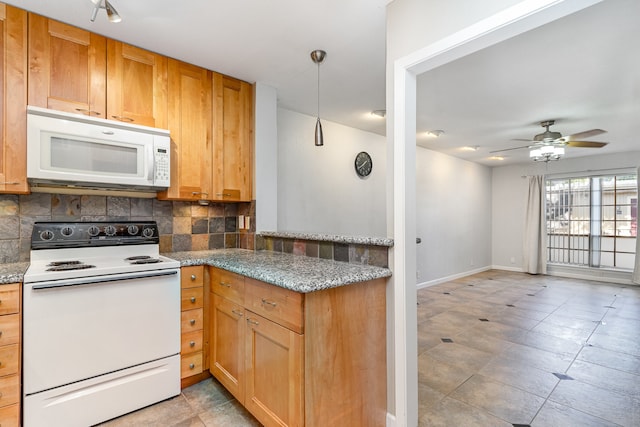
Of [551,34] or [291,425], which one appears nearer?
[291,425]

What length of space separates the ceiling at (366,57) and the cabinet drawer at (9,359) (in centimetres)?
197

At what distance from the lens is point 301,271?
1684mm

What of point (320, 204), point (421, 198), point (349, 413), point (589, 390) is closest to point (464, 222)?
point (421, 198)

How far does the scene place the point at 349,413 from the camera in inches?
60.7

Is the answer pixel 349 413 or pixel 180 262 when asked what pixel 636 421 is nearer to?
pixel 349 413

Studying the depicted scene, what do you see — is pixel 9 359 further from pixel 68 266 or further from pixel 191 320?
pixel 191 320

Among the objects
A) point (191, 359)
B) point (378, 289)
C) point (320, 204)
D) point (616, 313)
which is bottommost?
point (616, 313)

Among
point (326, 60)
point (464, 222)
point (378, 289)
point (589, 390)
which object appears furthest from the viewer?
point (464, 222)

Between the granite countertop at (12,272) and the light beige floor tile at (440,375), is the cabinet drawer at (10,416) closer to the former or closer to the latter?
the granite countertop at (12,272)

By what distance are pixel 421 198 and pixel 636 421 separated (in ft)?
12.6

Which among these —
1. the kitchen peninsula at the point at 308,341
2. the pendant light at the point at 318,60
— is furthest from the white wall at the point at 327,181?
the kitchen peninsula at the point at 308,341

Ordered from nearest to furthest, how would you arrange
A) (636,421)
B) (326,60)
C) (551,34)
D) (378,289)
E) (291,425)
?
(291,425)
(378,289)
(636,421)
(551,34)
(326,60)

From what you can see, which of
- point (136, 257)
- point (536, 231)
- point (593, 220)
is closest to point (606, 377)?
point (136, 257)

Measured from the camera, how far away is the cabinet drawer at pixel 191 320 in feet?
7.03
